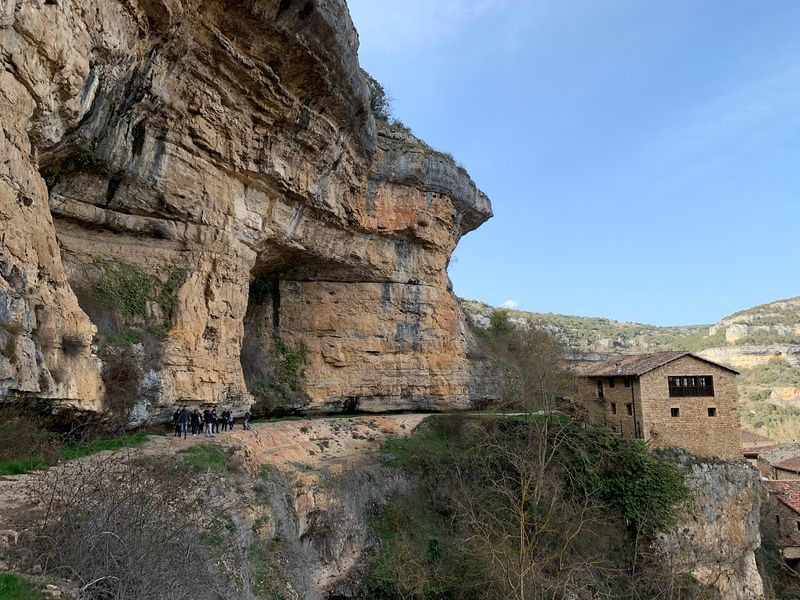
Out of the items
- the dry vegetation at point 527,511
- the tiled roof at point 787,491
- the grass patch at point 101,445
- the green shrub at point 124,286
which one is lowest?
the tiled roof at point 787,491

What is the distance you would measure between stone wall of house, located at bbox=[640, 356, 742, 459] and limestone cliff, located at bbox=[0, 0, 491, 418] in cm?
777

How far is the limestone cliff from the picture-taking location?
772cm

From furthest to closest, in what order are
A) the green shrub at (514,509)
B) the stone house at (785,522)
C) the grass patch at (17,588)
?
the stone house at (785,522)
the green shrub at (514,509)
the grass patch at (17,588)

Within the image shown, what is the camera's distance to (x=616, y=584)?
1469cm

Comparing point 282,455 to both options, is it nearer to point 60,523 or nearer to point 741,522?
point 60,523

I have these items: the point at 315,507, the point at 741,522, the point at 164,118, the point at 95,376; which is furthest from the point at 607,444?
the point at 164,118

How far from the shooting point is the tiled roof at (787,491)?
87.9 feet

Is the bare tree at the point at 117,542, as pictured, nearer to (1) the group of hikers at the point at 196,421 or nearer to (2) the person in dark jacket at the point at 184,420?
(2) the person in dark jacket at the point at 184,420

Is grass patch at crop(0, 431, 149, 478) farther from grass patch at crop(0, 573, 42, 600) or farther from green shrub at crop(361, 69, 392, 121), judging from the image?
green shrub at crop(361, 69, 392, 121)

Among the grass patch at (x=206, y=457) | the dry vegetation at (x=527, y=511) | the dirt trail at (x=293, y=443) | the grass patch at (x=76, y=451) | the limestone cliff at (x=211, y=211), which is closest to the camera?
the dirt trail at (x=293, y=443)

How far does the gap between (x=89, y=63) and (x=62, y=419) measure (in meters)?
6.39

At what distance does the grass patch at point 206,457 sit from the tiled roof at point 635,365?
1707 centimetres

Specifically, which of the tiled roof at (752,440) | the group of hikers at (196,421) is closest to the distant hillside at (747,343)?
the tiled roof at (752,440)

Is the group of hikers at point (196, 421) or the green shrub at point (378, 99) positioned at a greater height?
the green shrub at point (378, 99)
